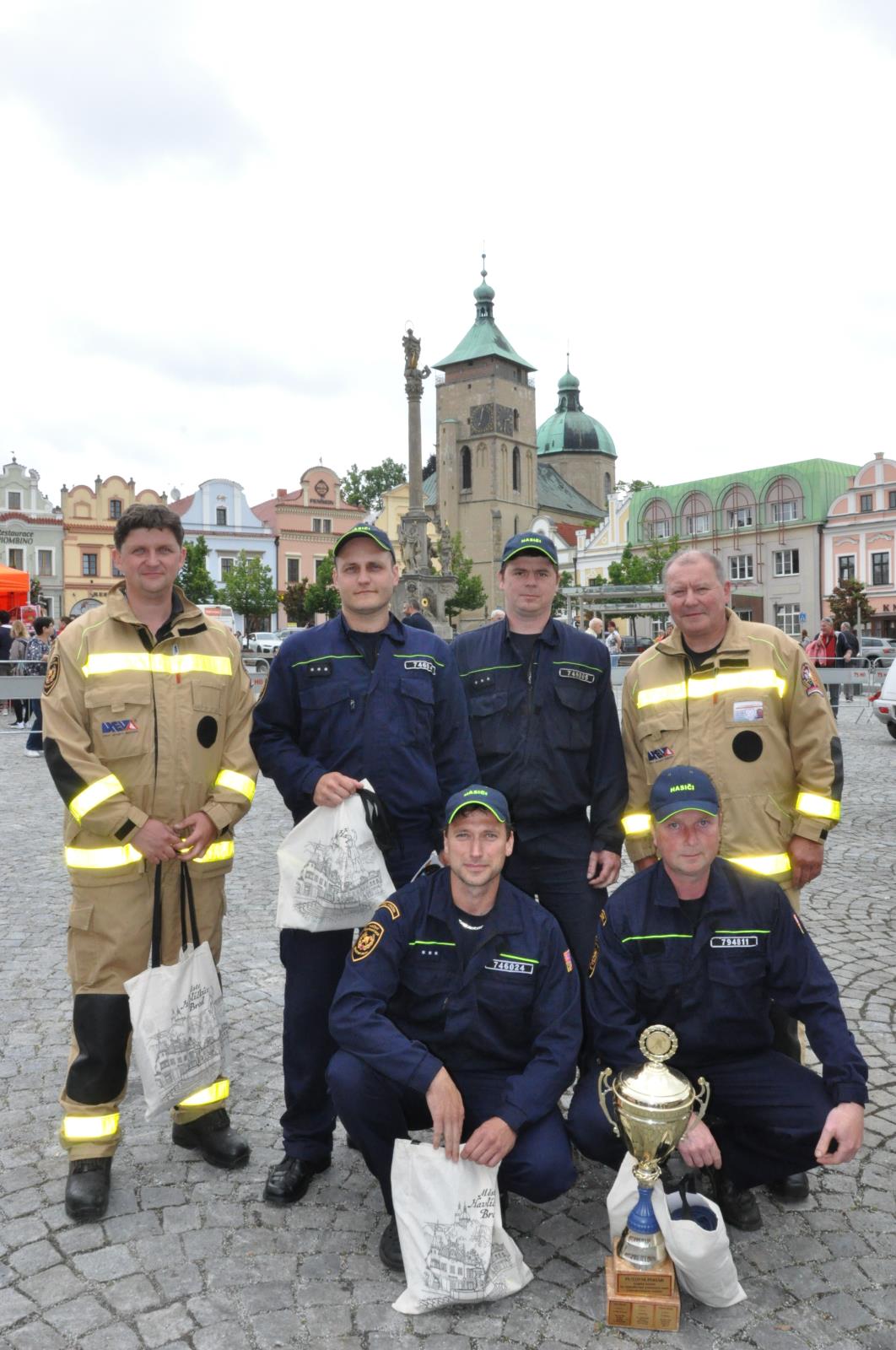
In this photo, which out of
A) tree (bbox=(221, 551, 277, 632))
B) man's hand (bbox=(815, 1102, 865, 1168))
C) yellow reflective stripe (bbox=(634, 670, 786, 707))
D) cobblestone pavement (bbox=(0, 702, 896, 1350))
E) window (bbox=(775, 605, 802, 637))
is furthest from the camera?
window (bbox=(775, 605, 802, 637))

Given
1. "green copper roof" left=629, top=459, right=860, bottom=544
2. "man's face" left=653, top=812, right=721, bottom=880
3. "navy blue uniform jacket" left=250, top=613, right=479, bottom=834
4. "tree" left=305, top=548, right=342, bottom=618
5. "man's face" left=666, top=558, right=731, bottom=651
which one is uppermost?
"green copper roof" left=629, top=459, right=860, bottom=544

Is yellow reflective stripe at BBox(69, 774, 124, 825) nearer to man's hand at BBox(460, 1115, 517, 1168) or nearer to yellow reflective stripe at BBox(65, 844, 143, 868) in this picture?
yellow reflective stripe at BBox(65, 844, 143, 868)

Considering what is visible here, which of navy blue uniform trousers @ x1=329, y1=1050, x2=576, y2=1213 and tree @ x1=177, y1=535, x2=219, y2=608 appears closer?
navy blue uniform trousers @ x1=329, y1=1050, x2=576, y2=1213

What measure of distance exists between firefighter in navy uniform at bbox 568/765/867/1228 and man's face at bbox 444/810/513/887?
480 millimetres

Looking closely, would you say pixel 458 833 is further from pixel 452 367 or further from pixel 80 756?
pixel 452 367

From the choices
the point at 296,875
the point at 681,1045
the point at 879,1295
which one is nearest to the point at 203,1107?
the point at 296,875

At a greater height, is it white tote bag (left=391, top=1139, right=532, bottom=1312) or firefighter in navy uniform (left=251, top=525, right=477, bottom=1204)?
firefighter in navy uniform (left=251, top=525, right=477, bottom=1204)

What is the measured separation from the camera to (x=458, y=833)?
3371mm

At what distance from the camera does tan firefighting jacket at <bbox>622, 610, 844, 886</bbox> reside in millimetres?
3828

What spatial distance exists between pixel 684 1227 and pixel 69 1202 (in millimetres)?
1968

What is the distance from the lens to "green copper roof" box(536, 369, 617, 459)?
104625mm

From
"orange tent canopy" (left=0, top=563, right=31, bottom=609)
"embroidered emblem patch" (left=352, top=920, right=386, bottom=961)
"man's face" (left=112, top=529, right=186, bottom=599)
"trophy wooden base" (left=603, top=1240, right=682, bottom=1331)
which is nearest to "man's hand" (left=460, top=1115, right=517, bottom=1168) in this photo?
"trophy wooden base" (left=603, top=1240, right=682, bottom=1331)

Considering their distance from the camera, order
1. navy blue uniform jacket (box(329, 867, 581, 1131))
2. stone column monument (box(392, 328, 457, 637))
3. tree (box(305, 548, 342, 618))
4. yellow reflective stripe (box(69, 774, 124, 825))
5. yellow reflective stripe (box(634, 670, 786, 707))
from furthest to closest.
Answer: tree (box(305, 548, 342, 618)) < stone column monument (box(392, 328, 457, 637)) < yellow reflective stripe (box(634, 670, 786, 707)) < yellow reflective stripe (box(69, 774, 124, 825)) < navy blue uniform jacket (box(329, 867, 581, 1131))

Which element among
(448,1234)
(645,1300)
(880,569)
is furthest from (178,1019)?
(880,569)
